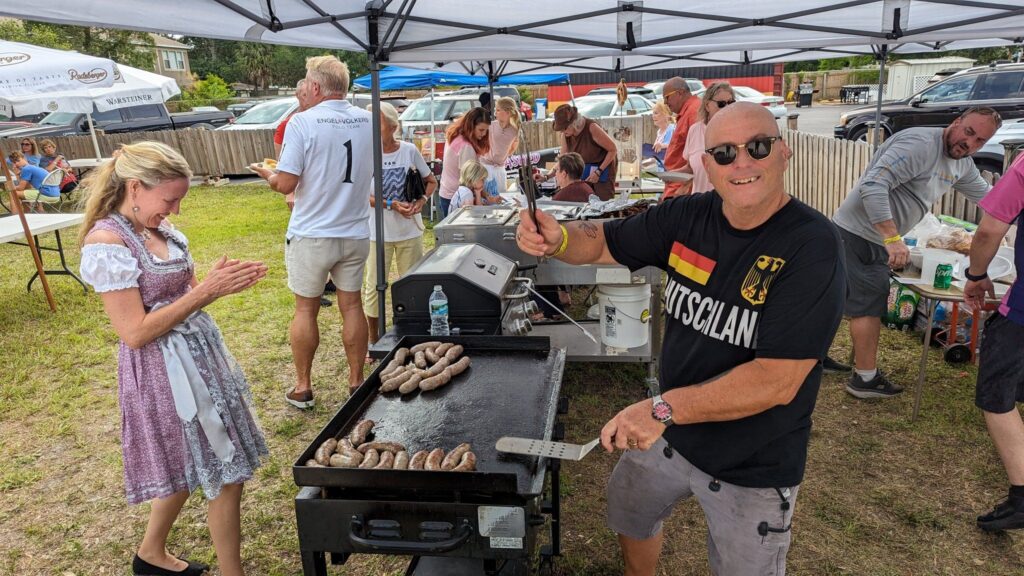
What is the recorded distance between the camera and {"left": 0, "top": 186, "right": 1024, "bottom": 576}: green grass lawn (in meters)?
3.21

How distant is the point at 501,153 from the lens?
722 centimetres

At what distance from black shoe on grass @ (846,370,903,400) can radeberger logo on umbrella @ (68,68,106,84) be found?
7961 millimetres

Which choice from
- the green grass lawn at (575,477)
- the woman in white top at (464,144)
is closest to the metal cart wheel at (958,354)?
the green grass lawn at (575,477)

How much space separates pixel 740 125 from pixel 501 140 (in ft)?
18.1

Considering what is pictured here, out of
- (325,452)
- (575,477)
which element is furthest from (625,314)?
(325,452)

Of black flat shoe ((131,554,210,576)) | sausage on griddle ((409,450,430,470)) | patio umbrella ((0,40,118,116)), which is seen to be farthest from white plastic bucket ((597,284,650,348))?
patio umbrella ((0,40,118,116))

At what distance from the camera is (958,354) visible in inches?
201

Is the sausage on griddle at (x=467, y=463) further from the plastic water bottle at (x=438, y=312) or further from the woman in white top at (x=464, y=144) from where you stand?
the woman in white top at (x=464, y=144)

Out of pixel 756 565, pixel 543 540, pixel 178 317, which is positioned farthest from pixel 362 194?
pixel 756 565

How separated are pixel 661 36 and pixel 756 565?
3411mm

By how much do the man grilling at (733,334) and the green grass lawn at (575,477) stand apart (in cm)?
110

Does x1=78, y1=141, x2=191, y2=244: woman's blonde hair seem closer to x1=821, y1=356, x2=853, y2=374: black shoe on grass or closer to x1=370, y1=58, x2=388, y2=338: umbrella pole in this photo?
x1=370, y1=58, x2=388, y2=338: umbrella pole

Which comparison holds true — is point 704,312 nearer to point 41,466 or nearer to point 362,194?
point 362,194

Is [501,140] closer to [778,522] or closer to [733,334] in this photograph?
[733,334]
